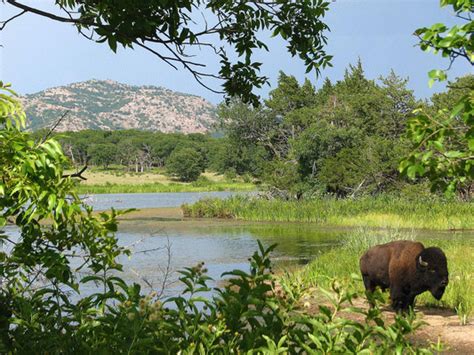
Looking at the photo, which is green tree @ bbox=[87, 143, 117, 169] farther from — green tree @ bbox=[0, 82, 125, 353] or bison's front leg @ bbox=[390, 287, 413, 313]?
green tree @ bbox=[0, 82, 125, 353]

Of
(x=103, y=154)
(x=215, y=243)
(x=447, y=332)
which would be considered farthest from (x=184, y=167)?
(x=447, y=332)

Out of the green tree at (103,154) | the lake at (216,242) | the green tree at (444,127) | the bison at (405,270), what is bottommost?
the lake at (216,242)

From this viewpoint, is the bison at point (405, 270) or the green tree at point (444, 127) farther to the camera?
the bison at point (405, 270)

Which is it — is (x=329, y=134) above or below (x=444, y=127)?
above

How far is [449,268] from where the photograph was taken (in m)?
15.1

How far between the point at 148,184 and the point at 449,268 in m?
74.4

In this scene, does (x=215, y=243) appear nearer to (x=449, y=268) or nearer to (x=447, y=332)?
(x=449, y=268)

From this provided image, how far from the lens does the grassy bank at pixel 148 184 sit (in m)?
77.3

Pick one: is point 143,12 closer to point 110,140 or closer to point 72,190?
point 72,190

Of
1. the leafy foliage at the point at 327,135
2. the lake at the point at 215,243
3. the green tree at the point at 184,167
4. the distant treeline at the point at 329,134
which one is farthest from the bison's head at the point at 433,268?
the green tree at the point at 184,167

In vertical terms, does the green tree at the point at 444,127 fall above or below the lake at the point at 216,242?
above

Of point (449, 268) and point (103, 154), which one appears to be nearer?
point (449, 268)

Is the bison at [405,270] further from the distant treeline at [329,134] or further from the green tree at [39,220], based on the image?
the distant treeline at [329,134]

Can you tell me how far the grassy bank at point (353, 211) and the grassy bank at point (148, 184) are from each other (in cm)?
2846
